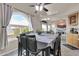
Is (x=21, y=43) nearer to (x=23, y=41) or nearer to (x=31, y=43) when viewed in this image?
(x=23, y=41)

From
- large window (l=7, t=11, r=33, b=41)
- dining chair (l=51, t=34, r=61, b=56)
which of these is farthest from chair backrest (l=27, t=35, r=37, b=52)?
dining chair (l=51, t=34, r=61, b=56)

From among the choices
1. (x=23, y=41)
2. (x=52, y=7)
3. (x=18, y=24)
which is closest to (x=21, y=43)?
(x=23, y=41)

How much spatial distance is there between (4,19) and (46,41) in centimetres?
89

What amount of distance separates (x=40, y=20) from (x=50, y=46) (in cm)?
54

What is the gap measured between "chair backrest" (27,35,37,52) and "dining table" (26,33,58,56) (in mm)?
61

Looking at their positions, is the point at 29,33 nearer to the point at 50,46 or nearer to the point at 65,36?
the point at 50,46

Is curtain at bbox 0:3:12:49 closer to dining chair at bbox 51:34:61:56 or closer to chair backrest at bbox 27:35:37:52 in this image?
A: chair backrest at bbox 27:35:37:52

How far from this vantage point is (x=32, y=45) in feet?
6.64

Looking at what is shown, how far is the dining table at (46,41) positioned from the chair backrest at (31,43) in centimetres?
6

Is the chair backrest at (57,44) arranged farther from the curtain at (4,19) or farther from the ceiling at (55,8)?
the curtain at (4,19)

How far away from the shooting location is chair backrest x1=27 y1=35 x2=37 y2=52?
2.01m

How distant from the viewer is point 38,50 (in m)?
1.98

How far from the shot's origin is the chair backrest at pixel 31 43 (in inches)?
79.0

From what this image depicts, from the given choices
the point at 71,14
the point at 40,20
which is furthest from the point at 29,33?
the point at 71,14
